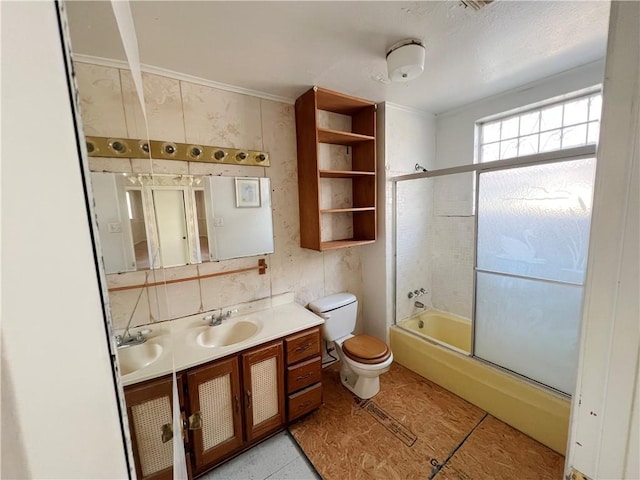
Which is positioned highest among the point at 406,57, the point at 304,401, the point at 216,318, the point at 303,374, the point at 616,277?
the point at 406,57

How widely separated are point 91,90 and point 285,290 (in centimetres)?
187

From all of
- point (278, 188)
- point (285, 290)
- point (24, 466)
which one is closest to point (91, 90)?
point (24, 466)

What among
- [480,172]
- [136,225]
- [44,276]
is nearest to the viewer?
[44,276]

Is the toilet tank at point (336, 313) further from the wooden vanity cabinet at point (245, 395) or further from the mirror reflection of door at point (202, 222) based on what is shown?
the mirror reflection of door at point (202, 222)

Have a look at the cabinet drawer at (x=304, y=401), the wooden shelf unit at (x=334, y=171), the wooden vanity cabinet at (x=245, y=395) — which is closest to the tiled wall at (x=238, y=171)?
the wooden shelf unit at (x=334, y=171)

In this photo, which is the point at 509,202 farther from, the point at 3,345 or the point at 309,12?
the point at 3,345

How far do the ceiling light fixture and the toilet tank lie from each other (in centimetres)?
173

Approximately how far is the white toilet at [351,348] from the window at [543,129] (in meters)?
1.94

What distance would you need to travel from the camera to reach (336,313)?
223cm

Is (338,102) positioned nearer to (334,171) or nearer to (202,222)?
(334,171)

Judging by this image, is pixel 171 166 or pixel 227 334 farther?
Result: pixel 227 334

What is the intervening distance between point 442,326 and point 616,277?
252cm

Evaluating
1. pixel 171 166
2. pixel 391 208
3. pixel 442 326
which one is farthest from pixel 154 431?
pixel 442 326

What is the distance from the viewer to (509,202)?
1.86m
